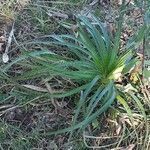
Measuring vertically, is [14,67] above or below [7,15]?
below

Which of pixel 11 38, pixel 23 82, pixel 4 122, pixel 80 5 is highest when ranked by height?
pixel 80 5

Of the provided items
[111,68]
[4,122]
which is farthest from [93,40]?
[4,122]

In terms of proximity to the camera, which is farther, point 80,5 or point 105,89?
point 80,5

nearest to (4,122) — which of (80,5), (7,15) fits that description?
(7,15)

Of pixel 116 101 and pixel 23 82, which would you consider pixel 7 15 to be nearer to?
pixel 23 82

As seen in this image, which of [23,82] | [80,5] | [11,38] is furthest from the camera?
[80,5]

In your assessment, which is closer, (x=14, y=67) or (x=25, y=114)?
(x=25, y=114)

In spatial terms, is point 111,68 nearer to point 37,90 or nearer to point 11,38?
point 37,90

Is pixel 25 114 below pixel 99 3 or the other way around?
below

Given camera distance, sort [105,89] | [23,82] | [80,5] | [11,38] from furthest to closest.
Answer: [80,5], [11,38], [23,82], [105,89]
